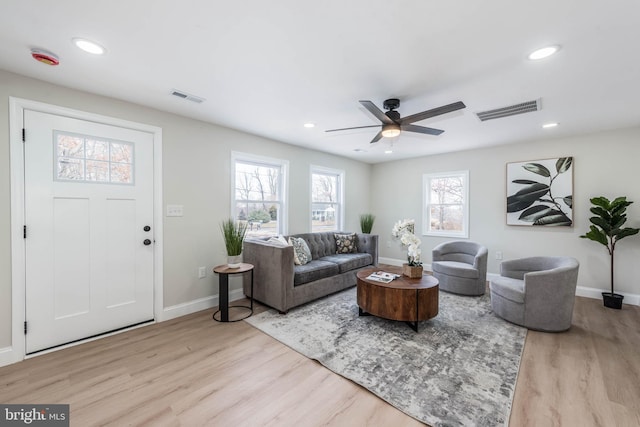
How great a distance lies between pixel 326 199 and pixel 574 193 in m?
4.03

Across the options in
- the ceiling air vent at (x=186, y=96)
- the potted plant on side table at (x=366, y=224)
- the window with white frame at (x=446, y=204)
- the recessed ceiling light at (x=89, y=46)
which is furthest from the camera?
the potted plant on side table at (x=366, y=224)

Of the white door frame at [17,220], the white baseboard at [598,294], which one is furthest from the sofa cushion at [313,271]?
the white baseboard at [598,294]

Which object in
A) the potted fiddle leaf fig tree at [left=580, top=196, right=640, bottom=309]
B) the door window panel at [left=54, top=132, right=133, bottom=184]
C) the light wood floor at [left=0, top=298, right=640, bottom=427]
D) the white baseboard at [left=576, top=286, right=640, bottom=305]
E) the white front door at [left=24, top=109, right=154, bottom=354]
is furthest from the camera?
the white baseboard at [left=576, top=286, right=640, bottom=305]

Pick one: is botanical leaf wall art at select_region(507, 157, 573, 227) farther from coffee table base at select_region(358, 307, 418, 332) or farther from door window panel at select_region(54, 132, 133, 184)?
door window panel at select_region(54, 132, 133, 184)

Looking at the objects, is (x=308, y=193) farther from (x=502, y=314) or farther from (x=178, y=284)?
(x=502, y=314)

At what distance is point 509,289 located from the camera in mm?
3006

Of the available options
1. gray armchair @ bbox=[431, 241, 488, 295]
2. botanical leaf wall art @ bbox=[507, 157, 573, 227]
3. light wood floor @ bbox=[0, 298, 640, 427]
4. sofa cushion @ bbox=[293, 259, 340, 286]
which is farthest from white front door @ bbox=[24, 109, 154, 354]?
botanical leaf wall art @ bbox=[507, 157, 573, 227]

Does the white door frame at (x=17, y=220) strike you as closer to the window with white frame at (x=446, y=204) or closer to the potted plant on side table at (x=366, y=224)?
the potted plant on side table at (x=366, y=224)

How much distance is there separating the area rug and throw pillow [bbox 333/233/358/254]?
1306 millimetres

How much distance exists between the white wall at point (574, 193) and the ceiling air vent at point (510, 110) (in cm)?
175

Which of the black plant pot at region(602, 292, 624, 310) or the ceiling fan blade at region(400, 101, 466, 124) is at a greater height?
the ceiling fan blade at region(400, 101, 466, 124)

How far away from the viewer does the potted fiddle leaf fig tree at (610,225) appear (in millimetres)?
3383

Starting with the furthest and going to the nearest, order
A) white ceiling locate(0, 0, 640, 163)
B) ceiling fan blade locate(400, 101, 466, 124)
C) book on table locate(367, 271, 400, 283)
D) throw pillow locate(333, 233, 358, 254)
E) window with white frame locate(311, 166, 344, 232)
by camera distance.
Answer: window with white frame locate(311, 166, 344, 232) < throw pillow locate(333, 233, 358, 254) < book on table locate(367, 271, 400, 283) < ceiling fan blade locate(400, 101, 466, 124) < white ceiling locate(0, 0, 640, 163)

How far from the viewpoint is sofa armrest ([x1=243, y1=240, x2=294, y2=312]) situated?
126 inches
